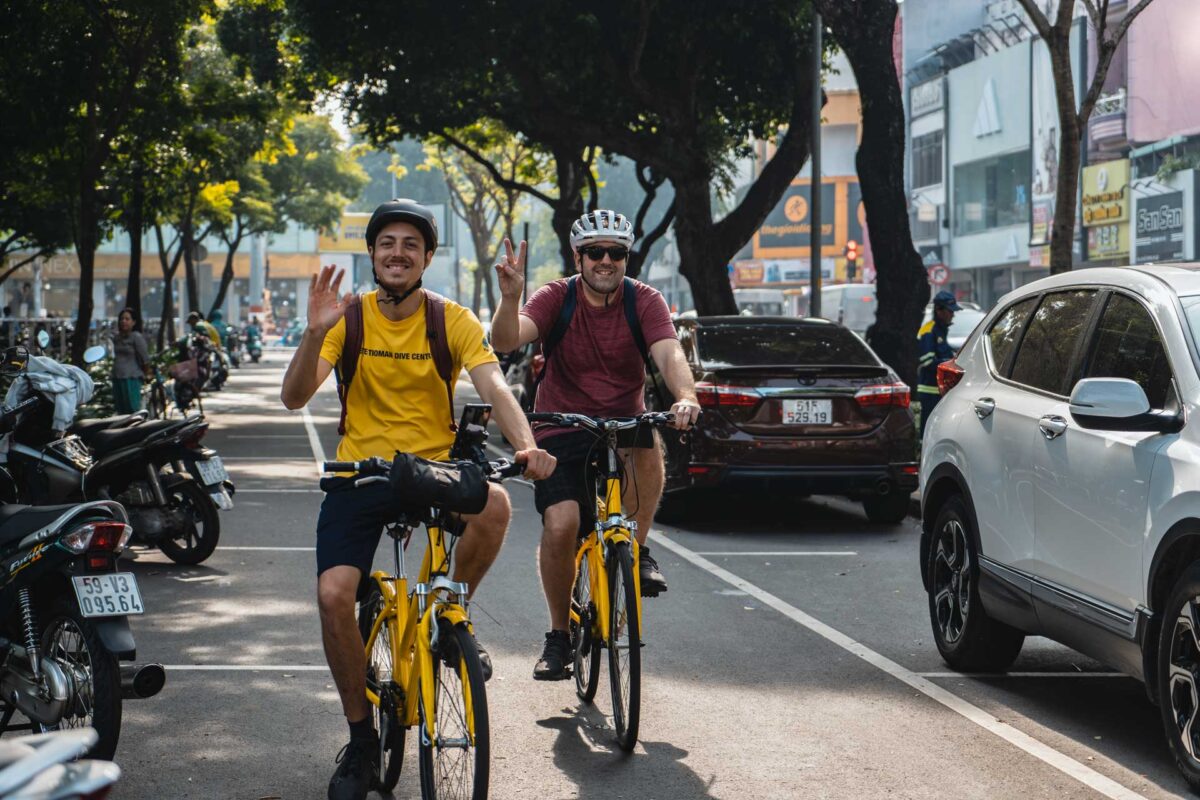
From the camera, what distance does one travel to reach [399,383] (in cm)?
511

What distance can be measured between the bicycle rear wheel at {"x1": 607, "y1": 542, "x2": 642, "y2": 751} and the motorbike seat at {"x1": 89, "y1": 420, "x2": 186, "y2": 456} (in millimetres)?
4743

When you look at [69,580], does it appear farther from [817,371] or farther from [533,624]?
[817,371]

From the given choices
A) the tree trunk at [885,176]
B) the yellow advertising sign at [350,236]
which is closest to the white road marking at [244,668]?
the tree trunk at [885,176]

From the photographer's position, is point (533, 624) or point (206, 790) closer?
point (206, 790)

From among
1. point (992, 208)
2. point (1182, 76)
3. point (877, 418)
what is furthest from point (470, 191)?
point (877, 418)

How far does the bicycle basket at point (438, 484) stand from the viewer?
176 inches

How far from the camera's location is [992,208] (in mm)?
49000

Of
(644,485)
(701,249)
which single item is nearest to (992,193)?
(701,249)

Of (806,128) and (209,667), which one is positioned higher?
(806,128)

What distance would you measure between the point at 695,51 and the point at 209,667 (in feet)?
61.2

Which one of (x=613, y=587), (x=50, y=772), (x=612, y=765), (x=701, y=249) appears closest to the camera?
(x=50, y=772)

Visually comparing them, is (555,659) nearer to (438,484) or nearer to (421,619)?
(421,619)

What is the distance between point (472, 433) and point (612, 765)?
1.58 m

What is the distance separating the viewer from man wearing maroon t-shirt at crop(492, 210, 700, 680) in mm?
6418
